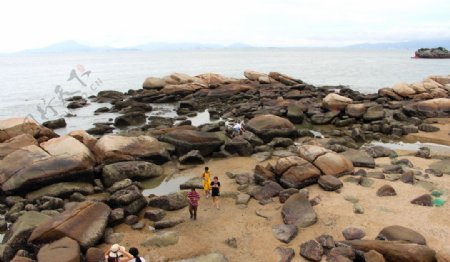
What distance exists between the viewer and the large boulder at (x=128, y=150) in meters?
21.1

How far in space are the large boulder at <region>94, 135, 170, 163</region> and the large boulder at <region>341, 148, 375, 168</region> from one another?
10.5 metres

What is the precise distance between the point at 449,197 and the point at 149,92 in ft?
124

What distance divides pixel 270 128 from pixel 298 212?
40.2ft

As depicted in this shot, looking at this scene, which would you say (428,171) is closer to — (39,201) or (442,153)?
(442,153)

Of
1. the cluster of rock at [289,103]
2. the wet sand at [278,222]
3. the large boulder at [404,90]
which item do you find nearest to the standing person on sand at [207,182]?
the wet sand at [278,222]

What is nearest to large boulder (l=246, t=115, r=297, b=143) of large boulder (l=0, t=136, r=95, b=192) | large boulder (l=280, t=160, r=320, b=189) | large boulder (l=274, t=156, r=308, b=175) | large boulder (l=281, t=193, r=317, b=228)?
large boulder (l=274, t=156, r=308, b=175)

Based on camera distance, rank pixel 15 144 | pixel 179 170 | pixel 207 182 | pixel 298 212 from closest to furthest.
Answer: 1. pixel 298 212
2. pixel 207 182
3. pixel 179 170
4. pixel 15 144

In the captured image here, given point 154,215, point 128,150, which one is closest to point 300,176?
point 154,215

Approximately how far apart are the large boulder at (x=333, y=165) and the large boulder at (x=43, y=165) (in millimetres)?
11714

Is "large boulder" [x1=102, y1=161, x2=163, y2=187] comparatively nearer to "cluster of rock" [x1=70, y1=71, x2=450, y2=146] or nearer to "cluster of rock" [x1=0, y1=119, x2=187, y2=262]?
"cluster of rock" [x1=0, y1=119, x2=187, y2=262]

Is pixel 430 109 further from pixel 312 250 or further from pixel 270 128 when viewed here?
pixel 312 250

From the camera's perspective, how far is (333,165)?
753 inches

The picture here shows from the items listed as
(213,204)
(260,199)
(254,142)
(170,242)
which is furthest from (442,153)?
(170,242)

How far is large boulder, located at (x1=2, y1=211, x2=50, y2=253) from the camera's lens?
41.9 ft
